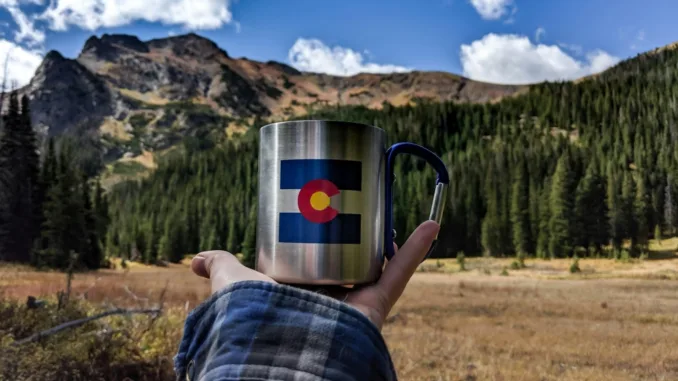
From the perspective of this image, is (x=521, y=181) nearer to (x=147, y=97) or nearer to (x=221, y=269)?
(x=221, y=269)

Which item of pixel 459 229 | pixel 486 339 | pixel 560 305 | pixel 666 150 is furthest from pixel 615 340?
pixel 459 229

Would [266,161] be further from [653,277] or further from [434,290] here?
[434,290]

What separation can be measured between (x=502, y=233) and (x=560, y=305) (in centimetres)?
882

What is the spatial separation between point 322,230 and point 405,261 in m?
0.12

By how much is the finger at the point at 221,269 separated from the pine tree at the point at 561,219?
824 centimetres

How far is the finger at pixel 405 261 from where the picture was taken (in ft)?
2.42

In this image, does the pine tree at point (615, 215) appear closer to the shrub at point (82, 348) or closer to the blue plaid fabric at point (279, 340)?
the shrub at point (82, 348)

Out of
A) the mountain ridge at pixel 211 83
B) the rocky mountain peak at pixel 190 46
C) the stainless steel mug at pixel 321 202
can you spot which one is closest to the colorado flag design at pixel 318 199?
the stainless steel mug at pixel 321 202

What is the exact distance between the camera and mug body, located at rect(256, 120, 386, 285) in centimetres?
73

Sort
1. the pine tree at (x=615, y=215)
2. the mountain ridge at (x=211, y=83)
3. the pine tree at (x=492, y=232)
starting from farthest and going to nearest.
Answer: the mountain ridge at (x=211, y=83) < the pine tree at (x=492, y=232) < the pine tree at (x=615, y=215)

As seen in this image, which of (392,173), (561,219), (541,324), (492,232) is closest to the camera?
(392,173)

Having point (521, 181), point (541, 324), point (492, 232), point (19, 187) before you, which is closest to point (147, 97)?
Answer: point (521, 181)

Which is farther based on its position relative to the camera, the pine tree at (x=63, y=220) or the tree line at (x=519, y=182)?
the pine tree at (x=63, y=220)

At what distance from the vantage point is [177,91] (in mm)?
110000
